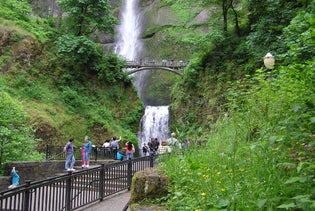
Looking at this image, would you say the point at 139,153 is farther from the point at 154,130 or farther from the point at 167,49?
the point at 167,49

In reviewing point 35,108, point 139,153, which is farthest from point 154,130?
point 35,108

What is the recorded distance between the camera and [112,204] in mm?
9445

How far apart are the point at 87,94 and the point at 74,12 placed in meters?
6.73

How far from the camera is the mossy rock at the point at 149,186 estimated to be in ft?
17.6

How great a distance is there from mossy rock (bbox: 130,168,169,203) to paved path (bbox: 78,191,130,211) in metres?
3.46

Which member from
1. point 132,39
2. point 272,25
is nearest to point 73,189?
point 272,25

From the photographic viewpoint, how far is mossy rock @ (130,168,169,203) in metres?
5.35

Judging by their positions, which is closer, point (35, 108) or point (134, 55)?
point (35, 108)

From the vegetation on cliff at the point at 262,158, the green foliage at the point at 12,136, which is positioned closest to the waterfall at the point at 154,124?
the green foliage at the point at 12,136

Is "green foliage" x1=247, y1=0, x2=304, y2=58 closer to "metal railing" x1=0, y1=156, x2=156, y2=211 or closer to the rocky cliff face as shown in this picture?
"metal railing" x1=0, y1=156, x2=156, y2=211

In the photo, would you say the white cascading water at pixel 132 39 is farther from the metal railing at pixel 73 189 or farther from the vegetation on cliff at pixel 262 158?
the vegetation on cliff at pixel 262 158

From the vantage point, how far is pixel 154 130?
30703 mm

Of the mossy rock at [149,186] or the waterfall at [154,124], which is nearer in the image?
the mossy rock at [149,186]

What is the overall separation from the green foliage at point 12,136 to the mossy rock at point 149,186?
31.9ft
